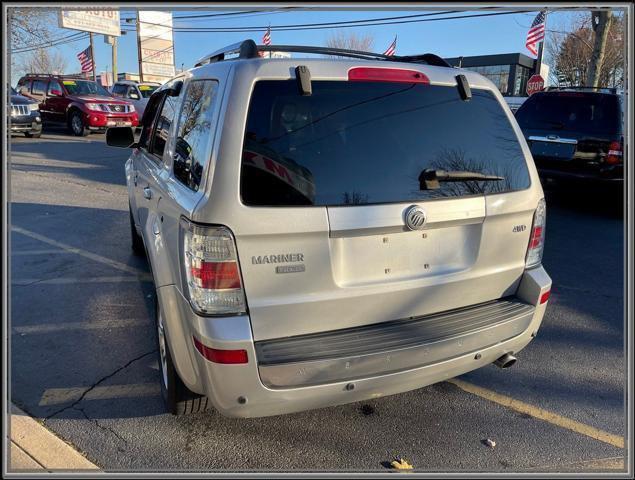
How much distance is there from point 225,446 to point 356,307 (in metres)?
1.09

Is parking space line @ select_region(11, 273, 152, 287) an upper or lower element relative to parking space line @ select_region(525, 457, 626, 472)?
upper

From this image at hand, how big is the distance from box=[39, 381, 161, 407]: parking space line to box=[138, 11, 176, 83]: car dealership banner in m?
50.3

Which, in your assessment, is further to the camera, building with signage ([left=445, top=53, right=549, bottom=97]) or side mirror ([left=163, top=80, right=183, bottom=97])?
building with signage ([left=445, top=53, right=549, bottom=97])

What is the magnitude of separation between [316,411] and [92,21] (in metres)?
37.7

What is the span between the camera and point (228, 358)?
2121 mm

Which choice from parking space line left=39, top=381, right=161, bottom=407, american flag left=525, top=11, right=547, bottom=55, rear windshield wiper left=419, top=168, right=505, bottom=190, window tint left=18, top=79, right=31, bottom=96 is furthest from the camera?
window tint left=18, top=79, right=31, bottom=96

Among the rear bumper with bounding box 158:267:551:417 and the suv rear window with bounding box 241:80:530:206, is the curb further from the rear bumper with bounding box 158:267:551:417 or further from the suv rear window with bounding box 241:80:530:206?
the suv rear window with bounding box 241:80:530:206

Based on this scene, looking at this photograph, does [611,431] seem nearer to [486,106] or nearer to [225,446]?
[486,106]

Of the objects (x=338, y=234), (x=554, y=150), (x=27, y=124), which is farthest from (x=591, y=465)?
(x=27, y=124)

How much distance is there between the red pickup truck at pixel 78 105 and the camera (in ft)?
57.7

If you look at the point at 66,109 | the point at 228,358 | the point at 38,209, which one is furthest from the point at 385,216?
the point at 66,109

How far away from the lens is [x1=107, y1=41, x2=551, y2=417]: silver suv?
7.07ft

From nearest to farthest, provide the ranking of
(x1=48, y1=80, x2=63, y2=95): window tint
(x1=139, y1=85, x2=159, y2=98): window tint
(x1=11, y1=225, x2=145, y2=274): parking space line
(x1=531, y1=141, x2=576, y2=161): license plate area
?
(x1=11, y1=225, x2=145, y2=274): parking space line, (x1=531, y1=141, x2=576, y2=161): license plate area, (x1=48, y1=80, x2=63, y2=95): window tint, (x1=139, y1=85, x2=159, y2=98): window tint

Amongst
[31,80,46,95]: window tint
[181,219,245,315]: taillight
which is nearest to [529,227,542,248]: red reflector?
[181,219,245,315]: taillight
